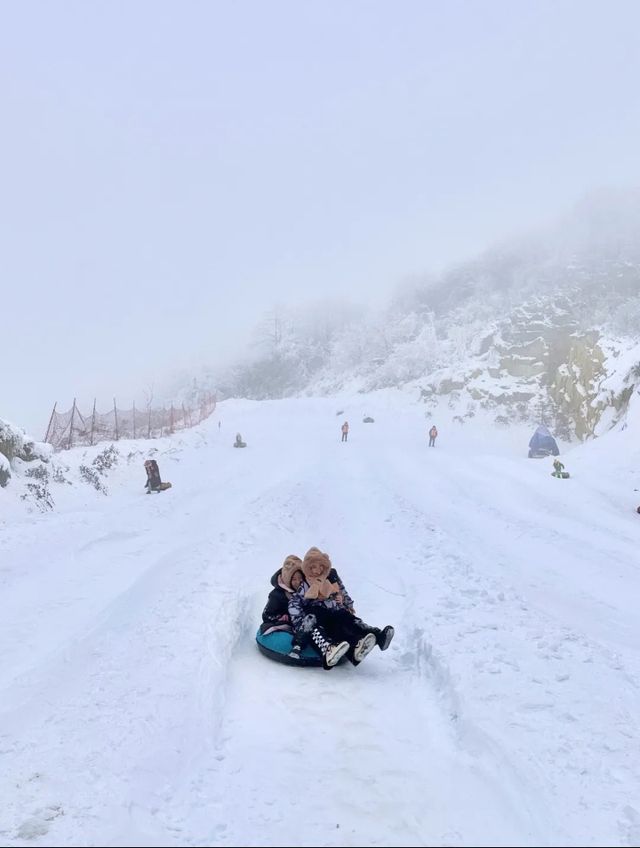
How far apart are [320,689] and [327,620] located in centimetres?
87

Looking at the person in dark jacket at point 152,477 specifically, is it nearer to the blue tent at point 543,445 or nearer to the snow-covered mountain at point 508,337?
the snow-covered mountain at point 508,337

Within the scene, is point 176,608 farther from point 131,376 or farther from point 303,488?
point 131,376

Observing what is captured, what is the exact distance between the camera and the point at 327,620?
641 cm

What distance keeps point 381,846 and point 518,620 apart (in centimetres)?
456

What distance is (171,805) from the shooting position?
3.77 metres

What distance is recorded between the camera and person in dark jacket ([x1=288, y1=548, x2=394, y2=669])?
19.5ft

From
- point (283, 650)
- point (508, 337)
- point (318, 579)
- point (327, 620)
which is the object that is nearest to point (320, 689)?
point (283, 650)

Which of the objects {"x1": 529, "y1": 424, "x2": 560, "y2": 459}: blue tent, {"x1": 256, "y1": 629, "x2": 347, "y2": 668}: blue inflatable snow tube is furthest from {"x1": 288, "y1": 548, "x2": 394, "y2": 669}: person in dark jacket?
{"x1": 529, "y1": 424, "x2": 560, "y2": 459}: blue tent

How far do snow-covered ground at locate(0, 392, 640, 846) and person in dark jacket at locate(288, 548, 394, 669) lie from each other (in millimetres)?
344

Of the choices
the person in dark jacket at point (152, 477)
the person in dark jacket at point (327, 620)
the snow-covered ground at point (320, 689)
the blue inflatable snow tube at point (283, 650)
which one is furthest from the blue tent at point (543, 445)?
the blue inflatable snow tube at point (283, 650)

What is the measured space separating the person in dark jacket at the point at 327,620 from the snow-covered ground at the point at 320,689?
34cm

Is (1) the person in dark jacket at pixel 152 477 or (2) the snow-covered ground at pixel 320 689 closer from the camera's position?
(2) the snow-covered ground at pixel 320 689

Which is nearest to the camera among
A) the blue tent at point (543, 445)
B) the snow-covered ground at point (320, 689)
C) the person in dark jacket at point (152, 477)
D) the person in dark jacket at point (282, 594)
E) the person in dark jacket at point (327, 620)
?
the snow-covered ground at point (320, 689)

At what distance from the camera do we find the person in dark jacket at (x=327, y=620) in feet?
19.5
